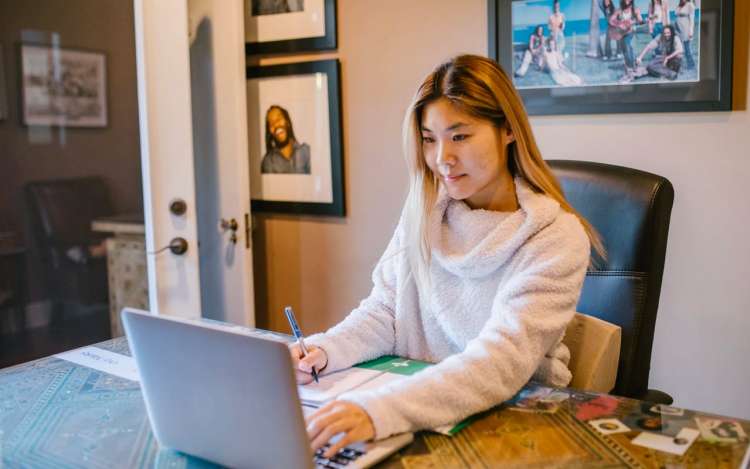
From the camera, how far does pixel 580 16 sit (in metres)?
2.46

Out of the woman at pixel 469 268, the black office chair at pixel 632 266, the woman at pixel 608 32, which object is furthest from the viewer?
the woman at pixel 608 32

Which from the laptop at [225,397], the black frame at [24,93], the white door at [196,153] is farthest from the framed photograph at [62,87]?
the laptop at [225,397]

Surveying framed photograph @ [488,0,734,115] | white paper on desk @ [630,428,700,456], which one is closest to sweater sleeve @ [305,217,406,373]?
white paper on desk @ [630,428,700,456]

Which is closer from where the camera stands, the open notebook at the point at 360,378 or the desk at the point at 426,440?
the desk at the point at 426,440

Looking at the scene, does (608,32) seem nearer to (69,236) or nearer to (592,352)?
(592,352)

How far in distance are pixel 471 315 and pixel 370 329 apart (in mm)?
202

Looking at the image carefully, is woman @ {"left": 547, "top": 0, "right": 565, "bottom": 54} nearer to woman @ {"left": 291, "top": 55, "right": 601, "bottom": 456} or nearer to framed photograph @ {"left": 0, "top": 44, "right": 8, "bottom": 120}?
woman @ {"left": 291, "top": 55, "right": 601, "bottom": 456}

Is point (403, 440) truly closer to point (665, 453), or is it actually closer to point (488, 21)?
point (665, 453)

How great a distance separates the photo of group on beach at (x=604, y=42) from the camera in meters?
2.32

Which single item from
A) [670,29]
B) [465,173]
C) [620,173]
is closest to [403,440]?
[465,173]

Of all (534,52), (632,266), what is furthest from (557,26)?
(632,266)

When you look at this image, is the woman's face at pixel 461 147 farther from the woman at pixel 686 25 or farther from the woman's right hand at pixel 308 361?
the woman at pixel 686 25

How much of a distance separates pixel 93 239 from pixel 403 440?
95.0 inches

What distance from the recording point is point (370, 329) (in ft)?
5.21
